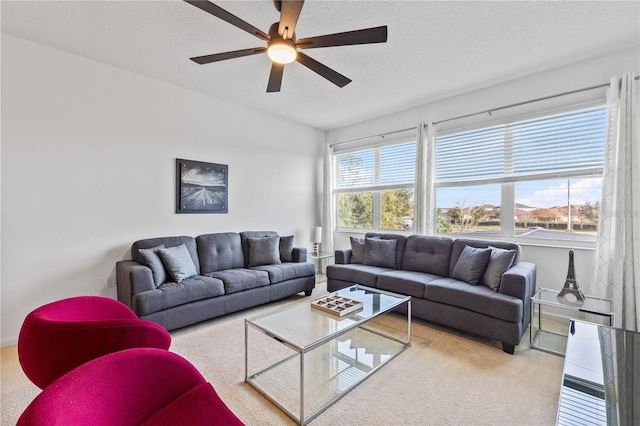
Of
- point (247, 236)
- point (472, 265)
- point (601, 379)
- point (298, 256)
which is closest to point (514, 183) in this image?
point (472, 265)

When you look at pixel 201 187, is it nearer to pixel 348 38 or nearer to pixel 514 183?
pixel 348 38

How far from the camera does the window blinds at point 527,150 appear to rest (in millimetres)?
3113

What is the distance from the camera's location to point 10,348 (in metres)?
2.63

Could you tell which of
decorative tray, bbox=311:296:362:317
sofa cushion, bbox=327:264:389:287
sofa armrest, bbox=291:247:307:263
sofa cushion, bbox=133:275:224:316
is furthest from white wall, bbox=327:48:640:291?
sofa cushion, bbox=133:275:224:316

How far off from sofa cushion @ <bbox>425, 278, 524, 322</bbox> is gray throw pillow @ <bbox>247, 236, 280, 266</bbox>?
2094 millimetres

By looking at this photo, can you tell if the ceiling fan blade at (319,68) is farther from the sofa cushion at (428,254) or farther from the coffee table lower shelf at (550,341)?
the coffee table lower shelf at (550,341)

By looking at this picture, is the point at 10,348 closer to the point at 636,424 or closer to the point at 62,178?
the point at 62,178

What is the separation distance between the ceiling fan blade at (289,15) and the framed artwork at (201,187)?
2392 mm

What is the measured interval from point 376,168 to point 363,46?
Answer: 2479mm

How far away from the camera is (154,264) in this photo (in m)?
3.01

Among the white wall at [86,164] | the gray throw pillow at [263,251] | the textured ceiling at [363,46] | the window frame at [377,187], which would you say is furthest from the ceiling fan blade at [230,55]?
the window frame at [377,187]

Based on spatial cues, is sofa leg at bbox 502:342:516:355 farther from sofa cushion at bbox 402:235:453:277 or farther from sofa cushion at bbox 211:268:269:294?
sofa cushion at bbox 211:268:269:294

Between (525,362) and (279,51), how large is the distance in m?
3.13

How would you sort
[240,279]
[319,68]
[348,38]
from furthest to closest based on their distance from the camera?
[240,279] → [319,68] → [348,38]
